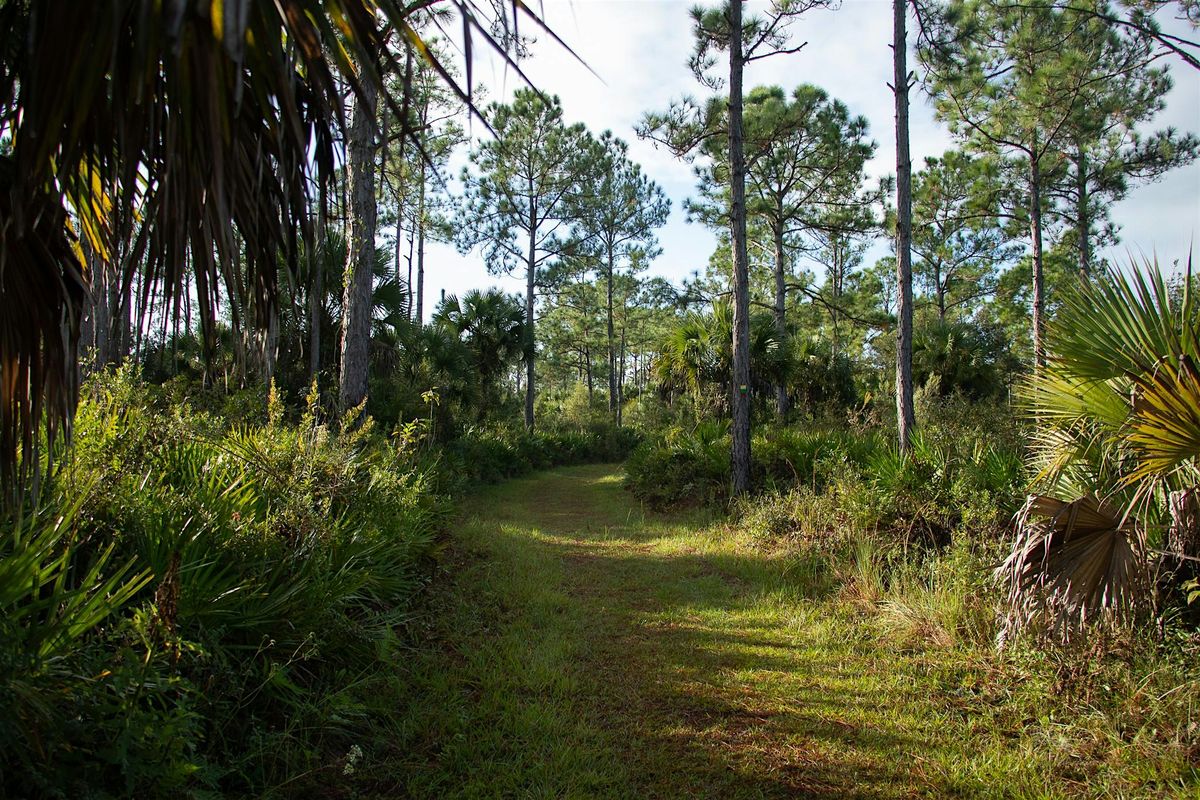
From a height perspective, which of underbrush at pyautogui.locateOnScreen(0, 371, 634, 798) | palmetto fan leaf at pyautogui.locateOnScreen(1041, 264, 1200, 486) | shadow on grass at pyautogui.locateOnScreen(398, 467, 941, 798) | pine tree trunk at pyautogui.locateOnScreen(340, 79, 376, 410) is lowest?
shadow on grass at pyautogui.locateOnScreen(398, 467, 941, 798)

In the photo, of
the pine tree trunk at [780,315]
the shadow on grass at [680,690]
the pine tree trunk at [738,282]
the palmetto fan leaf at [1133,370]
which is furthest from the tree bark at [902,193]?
the pine tree trunk at [780,315]

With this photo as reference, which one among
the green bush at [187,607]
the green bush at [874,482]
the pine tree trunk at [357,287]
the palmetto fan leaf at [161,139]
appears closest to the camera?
the palmetto fan leaf at [161,139]

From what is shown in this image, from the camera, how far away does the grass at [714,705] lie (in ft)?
9.93

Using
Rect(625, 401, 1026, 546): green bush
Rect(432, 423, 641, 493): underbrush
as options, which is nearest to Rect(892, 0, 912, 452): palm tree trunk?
Rect(625, 401, 1026, 546): green bush

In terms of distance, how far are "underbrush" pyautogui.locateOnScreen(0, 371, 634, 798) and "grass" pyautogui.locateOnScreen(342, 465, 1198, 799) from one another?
1.14 ft

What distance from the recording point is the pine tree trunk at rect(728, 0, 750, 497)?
33.0 feet

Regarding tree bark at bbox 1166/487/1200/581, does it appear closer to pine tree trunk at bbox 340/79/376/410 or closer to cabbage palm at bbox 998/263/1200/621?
cabbage palm at bbox 998/263/1200/621

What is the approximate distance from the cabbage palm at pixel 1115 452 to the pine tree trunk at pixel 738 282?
5860 mm

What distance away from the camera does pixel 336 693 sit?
3379mm

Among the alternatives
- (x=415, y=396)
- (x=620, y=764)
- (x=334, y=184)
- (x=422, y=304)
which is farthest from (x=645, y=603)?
(x=422, y=304)

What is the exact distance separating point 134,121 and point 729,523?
8387mm

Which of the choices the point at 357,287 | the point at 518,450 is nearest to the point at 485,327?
the point at 518,450

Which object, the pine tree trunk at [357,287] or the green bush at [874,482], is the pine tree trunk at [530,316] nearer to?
the green bush at [874,482]

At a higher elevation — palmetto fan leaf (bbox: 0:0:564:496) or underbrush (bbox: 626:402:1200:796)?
palmetto fan leaf (bbox: 0:0:564:496)
